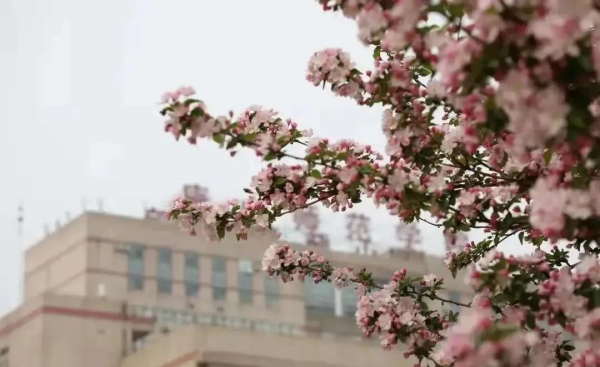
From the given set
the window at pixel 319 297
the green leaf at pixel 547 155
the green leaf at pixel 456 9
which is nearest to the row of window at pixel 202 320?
the window at pixel 319 297

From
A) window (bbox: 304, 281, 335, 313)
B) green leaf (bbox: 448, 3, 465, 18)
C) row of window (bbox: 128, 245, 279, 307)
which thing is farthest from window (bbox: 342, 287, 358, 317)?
green leaf (bbox: 448, 3, 465, 18)

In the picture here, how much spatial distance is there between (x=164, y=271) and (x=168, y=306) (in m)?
1.80

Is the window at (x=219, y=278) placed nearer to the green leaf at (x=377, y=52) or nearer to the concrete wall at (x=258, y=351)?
the concrete wall at (x=258, y=351)

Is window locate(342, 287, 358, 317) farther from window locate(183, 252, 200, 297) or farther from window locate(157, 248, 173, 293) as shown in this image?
window locate(157, 248, 173, 293)

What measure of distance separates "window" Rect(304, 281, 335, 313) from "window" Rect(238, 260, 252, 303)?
3628 millimetres

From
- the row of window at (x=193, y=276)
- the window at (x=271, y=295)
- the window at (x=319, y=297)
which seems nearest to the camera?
the row of window at (x=193, y=276)

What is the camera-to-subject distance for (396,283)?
7.26 m

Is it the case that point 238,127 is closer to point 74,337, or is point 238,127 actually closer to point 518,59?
point 518,59

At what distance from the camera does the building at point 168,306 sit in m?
41.7

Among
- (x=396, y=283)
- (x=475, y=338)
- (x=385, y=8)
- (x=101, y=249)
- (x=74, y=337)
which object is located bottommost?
(x=475, y=338)

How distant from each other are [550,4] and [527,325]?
1420 millimetres

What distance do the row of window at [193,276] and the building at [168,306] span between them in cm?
5

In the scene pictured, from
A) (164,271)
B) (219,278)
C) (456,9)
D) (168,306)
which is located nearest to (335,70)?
(456,9)

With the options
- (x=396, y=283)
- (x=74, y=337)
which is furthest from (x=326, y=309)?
(x=396, y=283)
